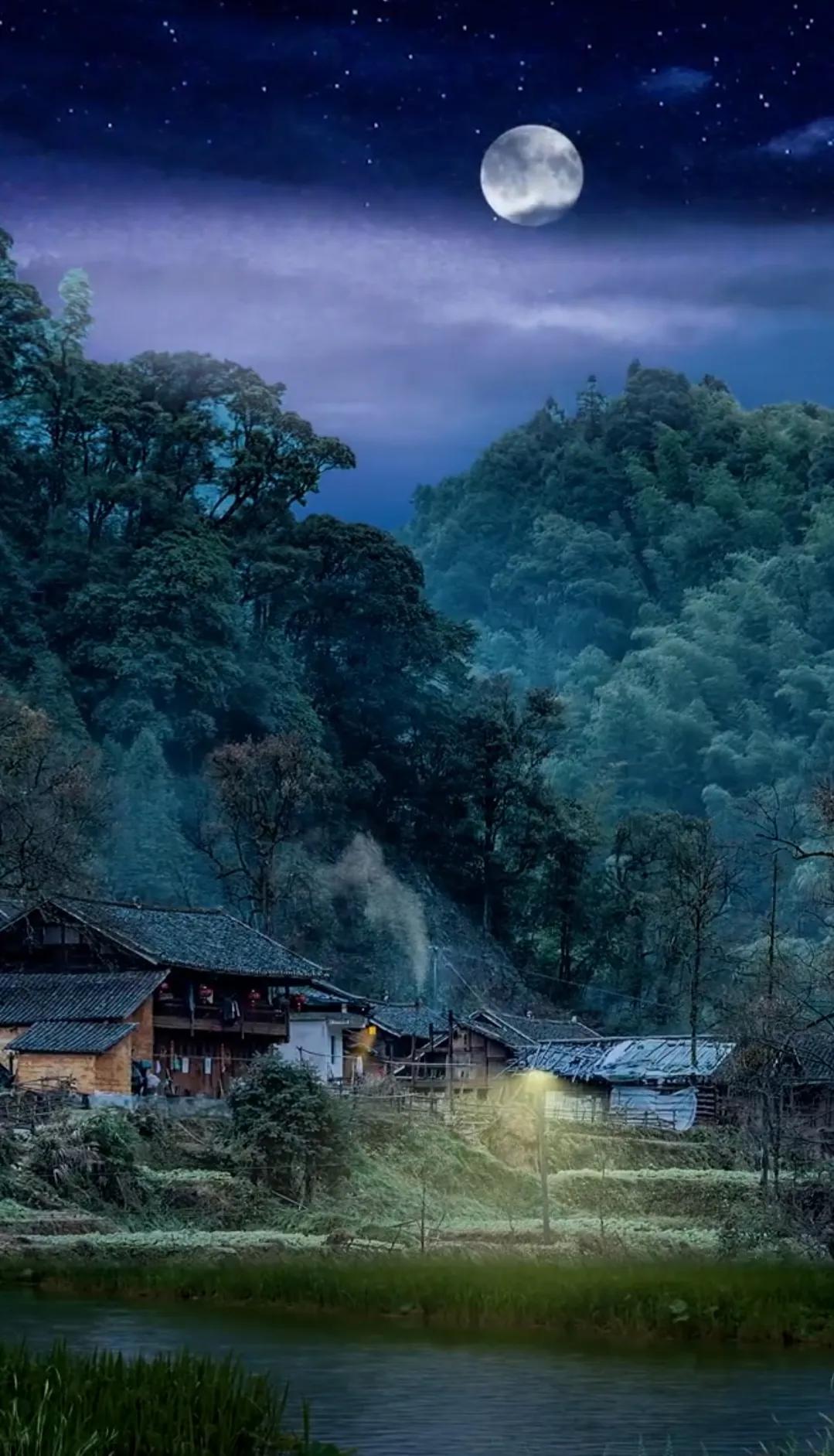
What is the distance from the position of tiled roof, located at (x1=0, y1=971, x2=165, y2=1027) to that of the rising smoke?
4018 cm

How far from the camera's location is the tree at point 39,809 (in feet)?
198

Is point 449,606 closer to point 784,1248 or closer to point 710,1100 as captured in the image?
point 710,1100

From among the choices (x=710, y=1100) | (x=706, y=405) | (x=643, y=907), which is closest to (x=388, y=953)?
(x=643, y=907)

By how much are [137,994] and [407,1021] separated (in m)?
25.5

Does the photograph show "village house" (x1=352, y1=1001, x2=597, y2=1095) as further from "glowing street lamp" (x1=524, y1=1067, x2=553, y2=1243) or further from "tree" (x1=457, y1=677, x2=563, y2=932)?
"tree" (x1=457, y1=677, x2=563, y2=932)

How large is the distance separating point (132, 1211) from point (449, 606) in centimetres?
13850

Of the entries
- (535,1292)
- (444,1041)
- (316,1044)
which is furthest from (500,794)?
(535,1292)

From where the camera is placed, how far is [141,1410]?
17.2m

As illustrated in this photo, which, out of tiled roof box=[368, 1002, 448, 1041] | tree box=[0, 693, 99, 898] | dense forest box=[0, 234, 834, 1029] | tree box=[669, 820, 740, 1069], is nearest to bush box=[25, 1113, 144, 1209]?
tree box=[0, 693, 99, 898]

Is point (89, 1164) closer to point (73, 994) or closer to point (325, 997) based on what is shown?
point (73, 994)

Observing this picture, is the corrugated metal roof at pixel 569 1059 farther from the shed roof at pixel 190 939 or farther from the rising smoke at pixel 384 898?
the rising smoke at pixel 384 898

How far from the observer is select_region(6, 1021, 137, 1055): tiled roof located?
61.2 m

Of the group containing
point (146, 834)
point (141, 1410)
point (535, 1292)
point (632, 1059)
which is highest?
point (146, 834)

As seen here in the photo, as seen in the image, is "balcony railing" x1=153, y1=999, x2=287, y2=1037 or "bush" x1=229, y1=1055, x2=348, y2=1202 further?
→ "balcony railing" x1=153, y1=999, x2=287, y2=1037
